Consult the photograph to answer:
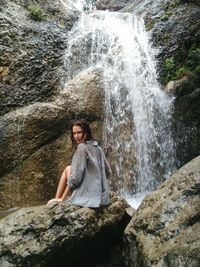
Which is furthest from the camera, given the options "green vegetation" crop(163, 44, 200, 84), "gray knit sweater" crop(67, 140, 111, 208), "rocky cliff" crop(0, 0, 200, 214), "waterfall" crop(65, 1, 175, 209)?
"green vegetation" crop(163, 44, 200, 84)

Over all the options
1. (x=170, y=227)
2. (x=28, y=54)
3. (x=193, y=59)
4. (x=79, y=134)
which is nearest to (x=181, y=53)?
(x=193, y=59)

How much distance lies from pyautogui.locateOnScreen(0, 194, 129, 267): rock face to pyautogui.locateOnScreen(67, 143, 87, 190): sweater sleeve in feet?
1.01

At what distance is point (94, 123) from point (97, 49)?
116 inches

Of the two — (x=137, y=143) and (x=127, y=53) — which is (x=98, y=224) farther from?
(x=127, y=53)

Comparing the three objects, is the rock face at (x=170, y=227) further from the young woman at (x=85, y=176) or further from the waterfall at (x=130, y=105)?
the waterfall at (x=130, y=105)

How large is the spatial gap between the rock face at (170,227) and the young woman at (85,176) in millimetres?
597

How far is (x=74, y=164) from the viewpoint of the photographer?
5.14m

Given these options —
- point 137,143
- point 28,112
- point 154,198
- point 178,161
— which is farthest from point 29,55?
point 154,198

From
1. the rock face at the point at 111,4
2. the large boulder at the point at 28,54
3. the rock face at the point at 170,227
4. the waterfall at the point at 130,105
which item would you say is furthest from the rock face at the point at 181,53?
the rock face at the point at 170,227

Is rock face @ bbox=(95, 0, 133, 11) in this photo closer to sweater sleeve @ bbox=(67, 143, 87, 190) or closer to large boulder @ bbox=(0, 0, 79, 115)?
large boulder @ bbox=(0, 0, 79, 115)

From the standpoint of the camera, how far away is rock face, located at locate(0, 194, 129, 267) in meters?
4.65

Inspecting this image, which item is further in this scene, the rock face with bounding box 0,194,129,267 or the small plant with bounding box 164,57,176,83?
the small plant with bounding box 164,57,176,83

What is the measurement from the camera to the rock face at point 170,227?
3.87 meters

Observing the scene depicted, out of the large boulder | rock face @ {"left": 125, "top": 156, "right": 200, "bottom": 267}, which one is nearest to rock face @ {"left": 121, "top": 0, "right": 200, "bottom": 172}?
the large boulder
